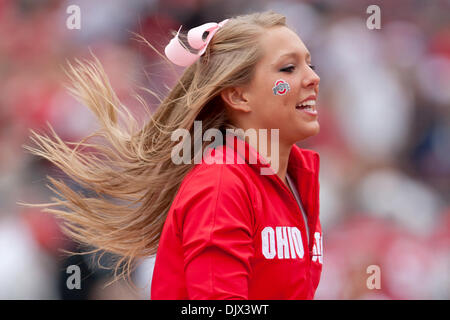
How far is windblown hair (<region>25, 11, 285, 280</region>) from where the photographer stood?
6.43 ft

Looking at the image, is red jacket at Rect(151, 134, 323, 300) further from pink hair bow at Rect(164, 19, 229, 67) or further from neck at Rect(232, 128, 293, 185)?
pink hair bow at Rect(164, 19, 229, 67)

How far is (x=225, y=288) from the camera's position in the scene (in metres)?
1.59

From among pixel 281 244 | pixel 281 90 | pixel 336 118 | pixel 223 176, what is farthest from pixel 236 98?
pixel 336 118

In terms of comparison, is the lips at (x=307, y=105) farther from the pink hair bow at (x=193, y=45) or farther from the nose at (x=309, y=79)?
the pink hair bow at (x=193, y=45)

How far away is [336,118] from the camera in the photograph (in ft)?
15.2

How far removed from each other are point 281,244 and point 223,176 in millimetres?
241

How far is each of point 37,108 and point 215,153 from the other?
9.41 ft

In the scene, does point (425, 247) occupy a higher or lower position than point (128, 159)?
lower

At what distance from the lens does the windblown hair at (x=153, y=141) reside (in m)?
1.96

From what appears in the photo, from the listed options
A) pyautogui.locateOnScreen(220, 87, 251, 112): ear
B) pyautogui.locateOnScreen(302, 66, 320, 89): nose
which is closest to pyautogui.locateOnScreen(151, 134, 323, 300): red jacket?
pyautogui.locateOnScreen(220, 87, 251, 112): ear

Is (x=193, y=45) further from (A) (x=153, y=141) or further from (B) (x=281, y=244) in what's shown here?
(B) (x=281, y=244)

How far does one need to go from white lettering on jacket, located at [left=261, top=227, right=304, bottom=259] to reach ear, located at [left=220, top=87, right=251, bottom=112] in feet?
1.22
